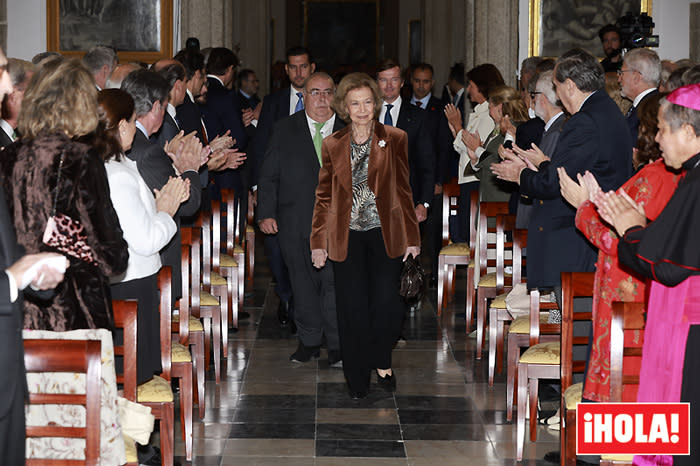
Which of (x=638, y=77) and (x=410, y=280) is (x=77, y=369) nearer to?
(x=410, y=280)

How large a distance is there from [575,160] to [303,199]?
2.10 m

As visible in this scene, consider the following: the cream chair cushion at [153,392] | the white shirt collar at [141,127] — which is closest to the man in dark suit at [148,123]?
the white shirt collar at [141,127]

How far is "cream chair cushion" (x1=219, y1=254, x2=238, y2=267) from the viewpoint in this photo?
6.80m

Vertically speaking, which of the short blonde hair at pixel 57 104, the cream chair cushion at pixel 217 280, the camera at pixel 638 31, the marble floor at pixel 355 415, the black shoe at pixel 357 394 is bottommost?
the marble floor at pixel 355 415

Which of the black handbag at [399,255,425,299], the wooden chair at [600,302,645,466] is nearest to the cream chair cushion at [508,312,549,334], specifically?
the black handbag at [399,255,425,299]

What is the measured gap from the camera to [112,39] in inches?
390

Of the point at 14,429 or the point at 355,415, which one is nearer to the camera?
the point at 14,429

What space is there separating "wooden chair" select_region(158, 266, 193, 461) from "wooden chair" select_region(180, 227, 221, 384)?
612mm

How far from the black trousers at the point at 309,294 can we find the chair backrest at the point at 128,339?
2794 millimetres

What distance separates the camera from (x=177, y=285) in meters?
4.79

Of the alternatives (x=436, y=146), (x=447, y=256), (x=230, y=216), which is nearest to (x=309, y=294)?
(x=230, y=216)

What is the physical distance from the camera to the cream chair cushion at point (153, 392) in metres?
3.87

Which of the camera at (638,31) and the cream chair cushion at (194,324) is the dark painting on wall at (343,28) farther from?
the cream chair cushion at (194,324)

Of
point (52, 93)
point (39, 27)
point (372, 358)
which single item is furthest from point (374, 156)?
point (39, 27)
